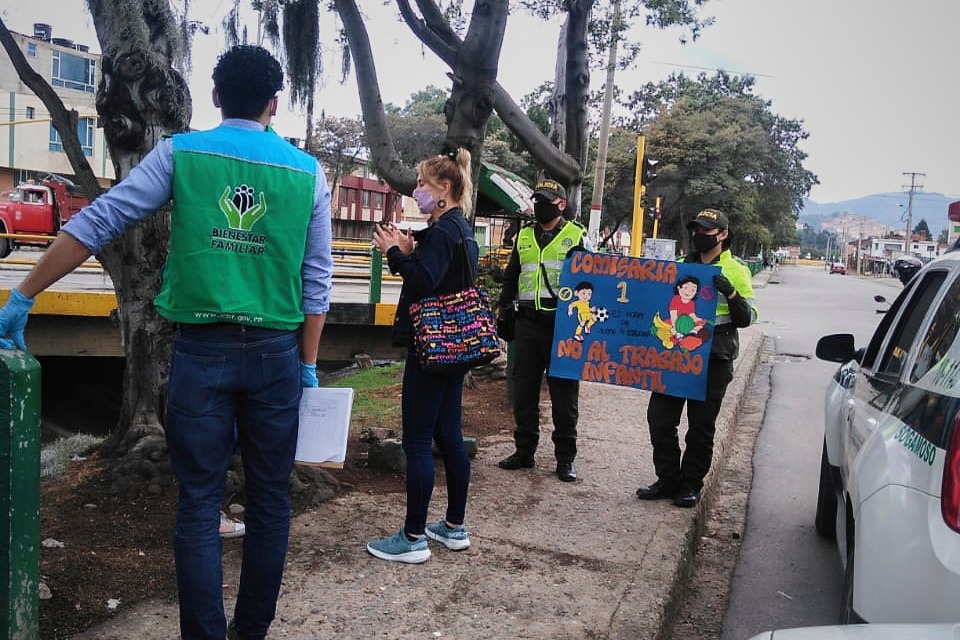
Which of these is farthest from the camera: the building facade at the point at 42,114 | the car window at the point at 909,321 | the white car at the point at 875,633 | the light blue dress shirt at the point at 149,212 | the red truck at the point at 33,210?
the building facade at the point at 42,114

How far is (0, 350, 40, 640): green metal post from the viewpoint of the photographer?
2.57 metres

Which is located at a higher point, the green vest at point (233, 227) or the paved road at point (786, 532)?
the green vest at point (233, 227)

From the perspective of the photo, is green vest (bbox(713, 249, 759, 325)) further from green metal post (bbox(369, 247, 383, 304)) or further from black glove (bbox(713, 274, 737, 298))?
green metal post (bbox(369, 247, 383, 304))

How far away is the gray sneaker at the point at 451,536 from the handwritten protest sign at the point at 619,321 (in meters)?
1.69

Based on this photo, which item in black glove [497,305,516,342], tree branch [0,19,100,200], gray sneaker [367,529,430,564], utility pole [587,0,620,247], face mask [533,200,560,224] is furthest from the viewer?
utility pole [587,0,620,247]

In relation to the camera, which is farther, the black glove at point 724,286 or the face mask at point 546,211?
the face mask at point 546,211

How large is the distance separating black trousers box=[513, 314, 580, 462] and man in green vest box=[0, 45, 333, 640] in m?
3.04

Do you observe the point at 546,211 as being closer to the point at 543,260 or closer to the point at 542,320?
the point at 543,260

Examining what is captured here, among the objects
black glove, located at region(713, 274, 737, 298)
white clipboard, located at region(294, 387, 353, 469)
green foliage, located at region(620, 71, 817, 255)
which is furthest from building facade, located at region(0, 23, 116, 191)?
white clipboard, located at region(294, 387, 353, 469)

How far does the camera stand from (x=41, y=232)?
83.3 ft

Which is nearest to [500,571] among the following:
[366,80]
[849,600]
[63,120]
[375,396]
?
[849,600]

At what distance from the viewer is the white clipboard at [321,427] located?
10.8 feet

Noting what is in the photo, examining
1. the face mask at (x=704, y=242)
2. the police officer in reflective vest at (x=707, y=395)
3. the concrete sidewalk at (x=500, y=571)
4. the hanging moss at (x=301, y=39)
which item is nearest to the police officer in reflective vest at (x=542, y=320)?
the concrete sidewalk at (x=500, y=571)

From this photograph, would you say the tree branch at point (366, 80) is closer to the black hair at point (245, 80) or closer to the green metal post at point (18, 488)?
the black hair at point (245, 80)
